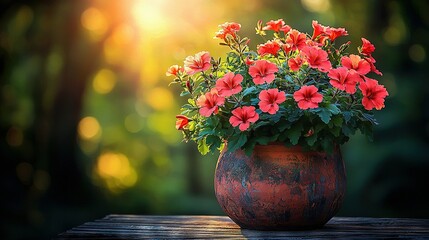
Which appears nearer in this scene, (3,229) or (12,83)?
(3,229)

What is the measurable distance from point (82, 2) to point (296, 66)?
6122mm

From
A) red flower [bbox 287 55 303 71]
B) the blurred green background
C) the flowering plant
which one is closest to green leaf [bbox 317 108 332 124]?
the flowering plant

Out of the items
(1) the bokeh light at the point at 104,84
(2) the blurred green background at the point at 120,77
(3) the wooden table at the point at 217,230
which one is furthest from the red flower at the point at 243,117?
(1) the bokeh light at the point at 104,84

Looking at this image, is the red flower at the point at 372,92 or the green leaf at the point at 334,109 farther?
the red flower at the point at 372,92

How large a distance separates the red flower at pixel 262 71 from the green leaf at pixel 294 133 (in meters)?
0.20

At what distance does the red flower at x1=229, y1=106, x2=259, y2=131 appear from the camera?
2783 millimetres

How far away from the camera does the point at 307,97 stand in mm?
2781

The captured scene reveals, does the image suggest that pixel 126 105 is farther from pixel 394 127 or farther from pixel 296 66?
pixel 296 66

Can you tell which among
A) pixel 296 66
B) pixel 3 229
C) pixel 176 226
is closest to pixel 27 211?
pixel 3 229

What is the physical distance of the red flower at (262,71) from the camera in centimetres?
287

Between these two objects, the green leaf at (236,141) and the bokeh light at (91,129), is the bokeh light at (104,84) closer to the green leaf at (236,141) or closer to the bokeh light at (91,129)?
the bokeh light at (91,129)

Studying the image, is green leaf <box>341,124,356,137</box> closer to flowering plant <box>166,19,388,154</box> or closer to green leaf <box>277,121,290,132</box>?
flowering plant <box>166,19,388,154</box>

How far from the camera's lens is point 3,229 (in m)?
8.31

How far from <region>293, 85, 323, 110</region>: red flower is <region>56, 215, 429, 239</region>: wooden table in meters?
0.51
